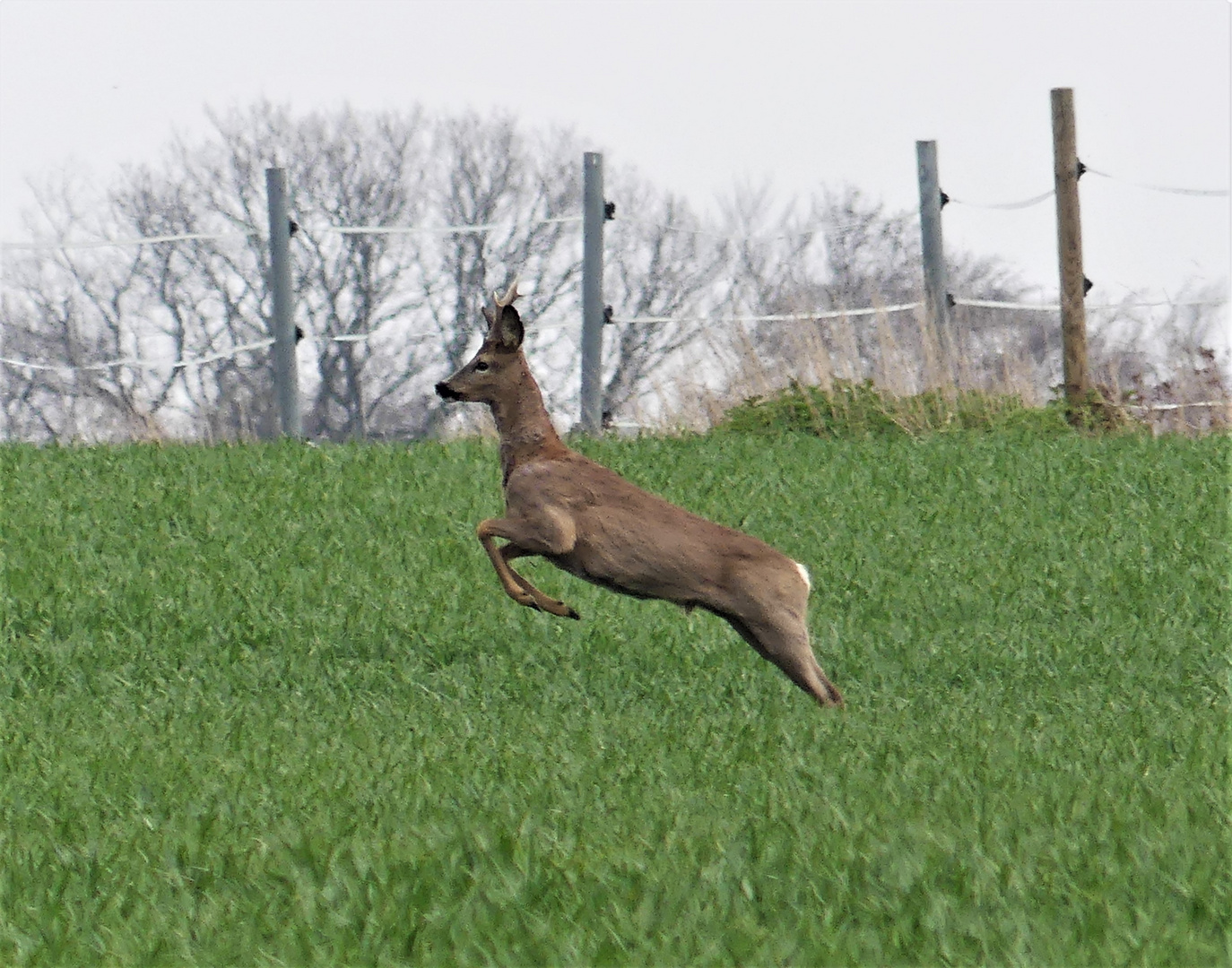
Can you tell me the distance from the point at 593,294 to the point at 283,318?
2.81m

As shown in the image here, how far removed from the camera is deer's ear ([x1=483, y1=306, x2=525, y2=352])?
23.3ft

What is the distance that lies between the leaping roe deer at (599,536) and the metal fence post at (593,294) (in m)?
8.84

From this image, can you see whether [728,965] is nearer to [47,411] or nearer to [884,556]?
[884,556]

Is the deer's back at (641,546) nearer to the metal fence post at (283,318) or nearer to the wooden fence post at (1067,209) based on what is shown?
the metal fence post at (283,318)

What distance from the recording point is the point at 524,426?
7.07 meters

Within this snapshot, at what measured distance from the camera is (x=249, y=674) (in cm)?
855

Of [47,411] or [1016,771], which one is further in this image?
[47,411]

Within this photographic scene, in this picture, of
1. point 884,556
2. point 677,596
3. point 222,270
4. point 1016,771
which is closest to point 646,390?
point 884,556

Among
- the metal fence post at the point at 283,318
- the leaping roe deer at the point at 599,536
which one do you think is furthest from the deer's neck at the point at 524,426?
the metal fence post at the point at 283,318

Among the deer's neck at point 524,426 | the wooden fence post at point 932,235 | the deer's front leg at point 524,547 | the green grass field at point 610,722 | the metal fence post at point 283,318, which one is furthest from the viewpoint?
the wooden fence post at point 932,235

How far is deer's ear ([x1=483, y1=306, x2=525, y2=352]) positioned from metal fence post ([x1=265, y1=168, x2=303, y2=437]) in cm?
906

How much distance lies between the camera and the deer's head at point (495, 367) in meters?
7.07

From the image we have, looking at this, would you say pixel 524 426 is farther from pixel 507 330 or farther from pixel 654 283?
pixel 654 283

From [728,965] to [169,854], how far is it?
1943mm
